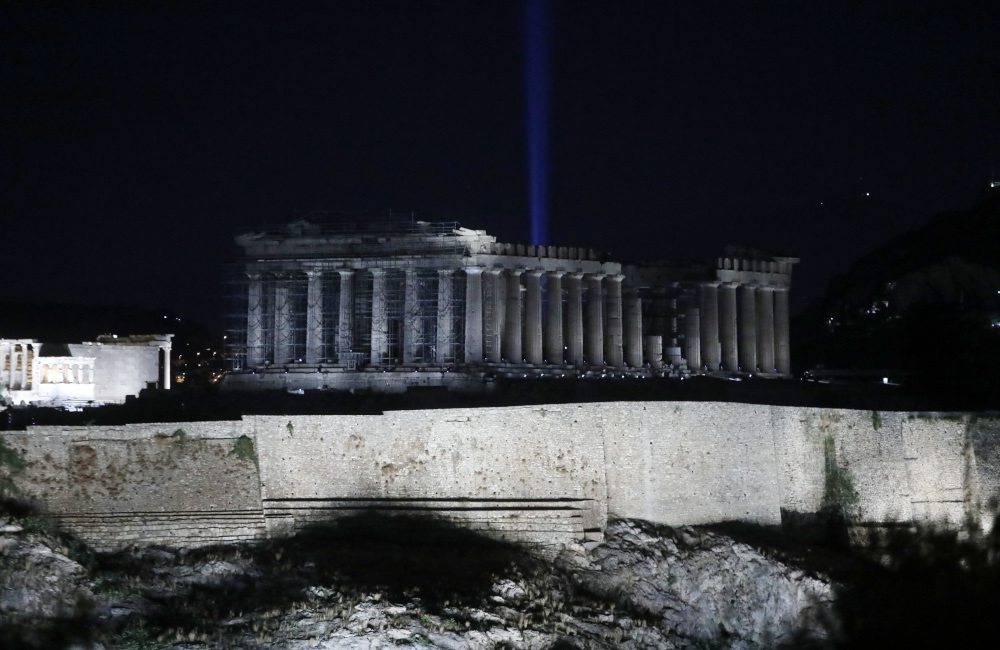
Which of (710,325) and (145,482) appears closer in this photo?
(145,482)

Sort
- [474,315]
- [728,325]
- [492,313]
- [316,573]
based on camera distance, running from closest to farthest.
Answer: [316,573], [474,315], [492,313], [728,325]

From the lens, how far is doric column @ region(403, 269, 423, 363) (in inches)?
2603

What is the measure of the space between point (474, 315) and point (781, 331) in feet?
60.2

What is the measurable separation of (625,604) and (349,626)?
10.4m

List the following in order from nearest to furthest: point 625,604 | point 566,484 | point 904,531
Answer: point 625,604, point 566,484, point 904,531

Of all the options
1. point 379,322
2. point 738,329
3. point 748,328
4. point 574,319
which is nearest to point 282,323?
point 379,322

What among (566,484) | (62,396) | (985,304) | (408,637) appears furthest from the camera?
(985,304)

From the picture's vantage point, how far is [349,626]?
3969 centimetres

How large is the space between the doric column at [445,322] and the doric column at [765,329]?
17.6 meters

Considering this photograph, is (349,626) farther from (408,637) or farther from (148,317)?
(148,317)

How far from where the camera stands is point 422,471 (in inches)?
1937

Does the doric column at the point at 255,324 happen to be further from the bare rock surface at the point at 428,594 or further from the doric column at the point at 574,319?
the bare rock surface at the point at 428,594

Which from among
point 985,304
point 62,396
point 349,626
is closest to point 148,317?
point 62,396

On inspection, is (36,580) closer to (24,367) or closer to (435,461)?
(435,461)
